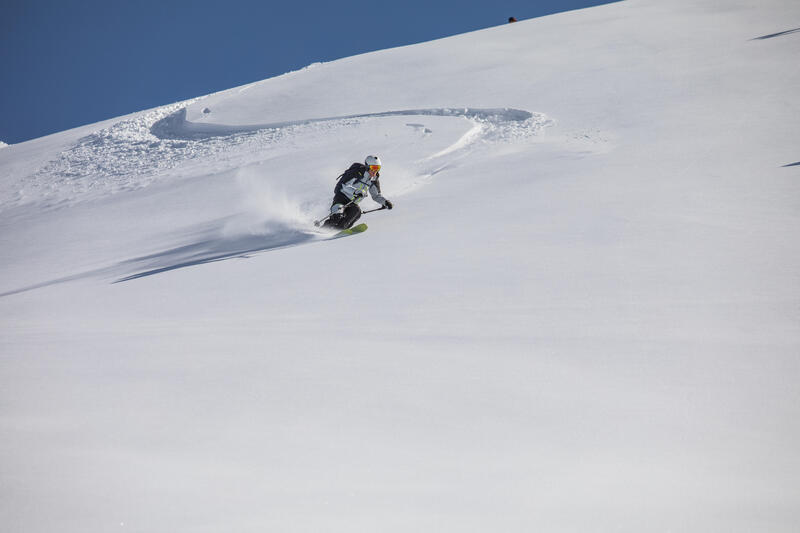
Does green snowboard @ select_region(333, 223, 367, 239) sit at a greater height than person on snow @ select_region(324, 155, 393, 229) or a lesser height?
lesser

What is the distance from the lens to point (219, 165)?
49.5 ft

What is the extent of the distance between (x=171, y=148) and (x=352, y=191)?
1126cm

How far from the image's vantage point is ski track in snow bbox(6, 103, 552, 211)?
14484mm

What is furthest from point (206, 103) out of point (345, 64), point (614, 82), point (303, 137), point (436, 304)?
point (436, 304)

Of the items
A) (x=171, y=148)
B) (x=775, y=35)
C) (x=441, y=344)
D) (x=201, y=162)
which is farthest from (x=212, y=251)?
(x=775, y=35)

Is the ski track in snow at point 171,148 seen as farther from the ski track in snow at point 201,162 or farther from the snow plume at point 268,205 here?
the snow plume at point 268,205

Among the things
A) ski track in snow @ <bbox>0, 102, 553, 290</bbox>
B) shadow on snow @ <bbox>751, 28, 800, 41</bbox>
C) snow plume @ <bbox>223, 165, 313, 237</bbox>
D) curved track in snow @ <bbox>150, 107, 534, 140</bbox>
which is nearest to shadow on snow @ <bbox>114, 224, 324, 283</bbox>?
ski track in snow @ <bbox>0, 102, 553, 290</bbox>

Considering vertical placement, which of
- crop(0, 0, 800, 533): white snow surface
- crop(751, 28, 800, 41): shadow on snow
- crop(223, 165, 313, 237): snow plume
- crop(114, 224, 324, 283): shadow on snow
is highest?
crop(751, 28, 800, 41): shadow on snow

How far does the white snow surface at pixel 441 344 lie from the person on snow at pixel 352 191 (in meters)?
0.47

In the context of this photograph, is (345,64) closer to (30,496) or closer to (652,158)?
(652,158)

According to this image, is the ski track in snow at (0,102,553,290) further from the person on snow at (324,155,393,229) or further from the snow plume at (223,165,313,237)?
the person on snow at (324,155,393,229)

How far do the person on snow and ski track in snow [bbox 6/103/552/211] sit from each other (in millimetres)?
4304

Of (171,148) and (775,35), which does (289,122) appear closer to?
(171,148)

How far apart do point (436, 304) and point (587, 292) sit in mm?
1352
